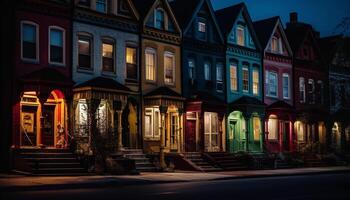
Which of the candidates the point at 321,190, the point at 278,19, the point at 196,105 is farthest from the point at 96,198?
the point at 278,19

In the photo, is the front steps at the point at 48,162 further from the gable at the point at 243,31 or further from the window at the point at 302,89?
the window at the point at 302,89

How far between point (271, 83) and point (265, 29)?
14.9 feet

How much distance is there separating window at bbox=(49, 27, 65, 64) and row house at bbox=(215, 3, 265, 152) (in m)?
14.8

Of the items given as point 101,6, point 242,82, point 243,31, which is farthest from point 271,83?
point 101,6

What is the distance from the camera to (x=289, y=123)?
46.6 metres

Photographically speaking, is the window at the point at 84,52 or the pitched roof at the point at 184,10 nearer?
the window at the point at 84,52

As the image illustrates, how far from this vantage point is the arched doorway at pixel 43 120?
28422 mm

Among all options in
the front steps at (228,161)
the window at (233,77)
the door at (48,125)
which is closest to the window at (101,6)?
the door at (48,125)

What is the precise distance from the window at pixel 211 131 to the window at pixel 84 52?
11.3 m

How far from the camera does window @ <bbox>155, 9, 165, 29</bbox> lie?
3591 centimetres

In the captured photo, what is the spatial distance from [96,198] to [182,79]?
71.8ft

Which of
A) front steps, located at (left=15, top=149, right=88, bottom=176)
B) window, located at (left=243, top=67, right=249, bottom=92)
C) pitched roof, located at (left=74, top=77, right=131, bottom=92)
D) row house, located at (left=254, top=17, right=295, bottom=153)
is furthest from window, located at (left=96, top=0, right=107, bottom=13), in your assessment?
row house, located at (left=254, top=17, right=295, bottom=153)

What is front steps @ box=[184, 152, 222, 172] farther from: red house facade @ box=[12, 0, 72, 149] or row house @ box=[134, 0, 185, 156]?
red house facade @ box=[12, 0, 72, 149]

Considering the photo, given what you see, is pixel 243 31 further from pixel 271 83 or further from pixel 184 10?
pixel 184 10
